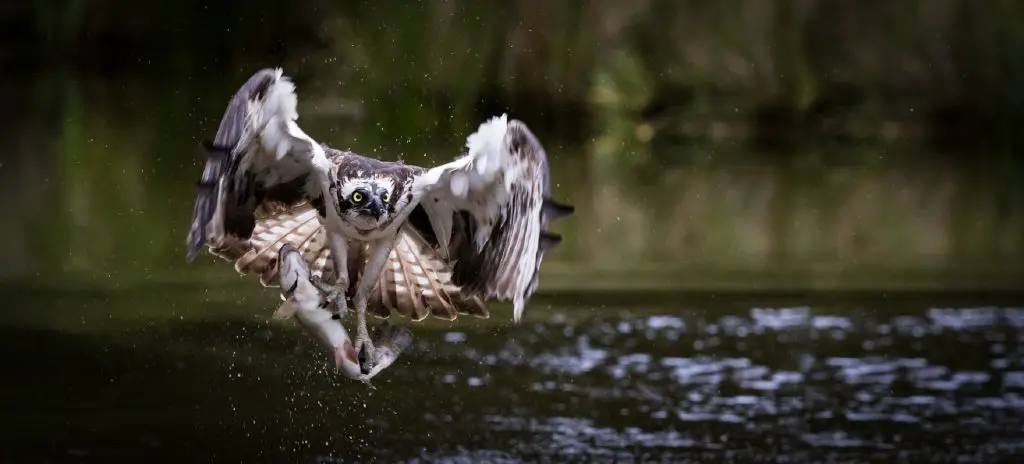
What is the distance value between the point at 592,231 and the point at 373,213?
759 cm

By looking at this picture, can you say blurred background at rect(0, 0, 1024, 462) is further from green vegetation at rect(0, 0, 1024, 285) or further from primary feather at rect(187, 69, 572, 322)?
primary feather at rect(187, 69, 572, 322)

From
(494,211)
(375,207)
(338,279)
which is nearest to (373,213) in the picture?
(375,207)

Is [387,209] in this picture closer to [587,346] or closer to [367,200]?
[367,200]

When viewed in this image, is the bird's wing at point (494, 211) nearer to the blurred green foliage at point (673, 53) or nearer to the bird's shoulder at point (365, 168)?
the bird's shoulder at point (365, 168)

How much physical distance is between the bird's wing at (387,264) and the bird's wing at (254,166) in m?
0.15

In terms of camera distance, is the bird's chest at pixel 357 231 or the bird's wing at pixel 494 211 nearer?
the bird's wing at pixel 494 211

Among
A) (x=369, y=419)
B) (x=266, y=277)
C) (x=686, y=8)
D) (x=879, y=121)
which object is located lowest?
(x=369, y=419)

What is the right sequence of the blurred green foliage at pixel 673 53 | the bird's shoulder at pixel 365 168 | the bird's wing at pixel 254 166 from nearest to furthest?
the bird's wing at pixel 254 166 → the bird's shoulder at pixel 365 168 → the blurred green foliage at pixel 673 53

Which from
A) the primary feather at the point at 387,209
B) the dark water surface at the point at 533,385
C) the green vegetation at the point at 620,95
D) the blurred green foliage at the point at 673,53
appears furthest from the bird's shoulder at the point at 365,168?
the blurred green foliage at the point at 673,53

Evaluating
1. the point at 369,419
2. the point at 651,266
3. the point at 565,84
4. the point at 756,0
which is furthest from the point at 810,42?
the point at 369,419

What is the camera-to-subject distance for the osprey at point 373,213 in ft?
20.2

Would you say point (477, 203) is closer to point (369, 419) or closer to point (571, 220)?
point (369, 419)

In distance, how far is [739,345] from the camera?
977 centimetres

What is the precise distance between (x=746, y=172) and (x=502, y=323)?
9558 millimetres
